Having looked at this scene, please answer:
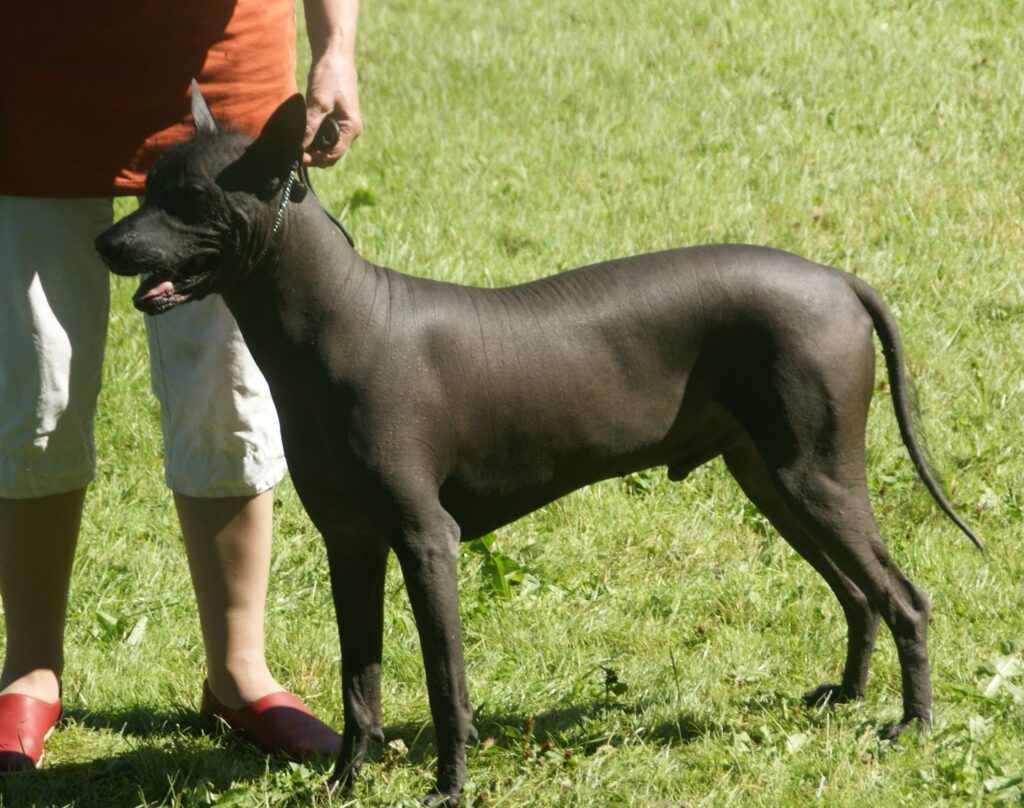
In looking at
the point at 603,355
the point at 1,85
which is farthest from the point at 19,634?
the point at 603,355

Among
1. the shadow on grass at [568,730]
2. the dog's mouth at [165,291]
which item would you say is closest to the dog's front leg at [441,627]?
the shadow on grass at [568,730]

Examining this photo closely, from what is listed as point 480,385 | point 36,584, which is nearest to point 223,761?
point 36,584

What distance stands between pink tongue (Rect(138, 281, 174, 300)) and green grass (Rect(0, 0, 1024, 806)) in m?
1.35

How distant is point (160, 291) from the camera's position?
298 centimetres

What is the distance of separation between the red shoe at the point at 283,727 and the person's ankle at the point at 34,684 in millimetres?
475

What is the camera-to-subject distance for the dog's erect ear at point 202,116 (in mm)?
3102

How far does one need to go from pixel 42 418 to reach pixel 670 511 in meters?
2.30

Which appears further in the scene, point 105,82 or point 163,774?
point 163,774

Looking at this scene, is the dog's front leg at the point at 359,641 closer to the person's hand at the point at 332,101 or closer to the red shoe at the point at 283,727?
the red shoe at the point at 283,727

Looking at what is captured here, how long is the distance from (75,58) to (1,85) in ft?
0.72

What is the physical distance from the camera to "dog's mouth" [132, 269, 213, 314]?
9.72 ft

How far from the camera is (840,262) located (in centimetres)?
660

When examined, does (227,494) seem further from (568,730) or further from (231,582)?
(568,730)

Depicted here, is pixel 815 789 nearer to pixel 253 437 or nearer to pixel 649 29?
pixel 253 437
